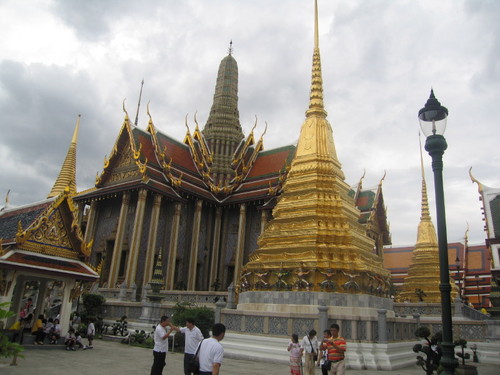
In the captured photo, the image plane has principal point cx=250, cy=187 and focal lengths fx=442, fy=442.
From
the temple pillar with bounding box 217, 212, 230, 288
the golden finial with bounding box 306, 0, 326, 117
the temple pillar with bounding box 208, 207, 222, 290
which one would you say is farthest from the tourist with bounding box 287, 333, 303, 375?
the temple pillar with bounding box 217, 212, 230, 288

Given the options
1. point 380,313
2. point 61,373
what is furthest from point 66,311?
point 380,313

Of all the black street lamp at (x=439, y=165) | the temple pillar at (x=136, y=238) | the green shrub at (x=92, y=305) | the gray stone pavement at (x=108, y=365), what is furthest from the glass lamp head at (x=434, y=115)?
the temple pillar at (x=136, y=238)

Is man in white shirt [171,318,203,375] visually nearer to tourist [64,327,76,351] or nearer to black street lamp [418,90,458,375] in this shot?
black street lamp [418,90,458,375]

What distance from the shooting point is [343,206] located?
45.3 feet

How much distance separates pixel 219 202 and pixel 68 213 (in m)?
16.5

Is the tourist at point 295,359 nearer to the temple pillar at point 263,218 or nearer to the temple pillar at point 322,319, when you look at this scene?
the temple pillar at point 322,319

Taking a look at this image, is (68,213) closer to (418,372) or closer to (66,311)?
(66,311)

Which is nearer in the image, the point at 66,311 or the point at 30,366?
the point at 30,366

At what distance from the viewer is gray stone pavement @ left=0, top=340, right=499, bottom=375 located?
24.1 feet

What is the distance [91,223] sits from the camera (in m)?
25.8

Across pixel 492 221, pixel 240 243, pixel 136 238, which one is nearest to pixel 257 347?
pixel 136 238

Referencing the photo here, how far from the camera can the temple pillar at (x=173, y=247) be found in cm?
2343

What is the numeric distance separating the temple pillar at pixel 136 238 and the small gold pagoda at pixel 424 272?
1452cm

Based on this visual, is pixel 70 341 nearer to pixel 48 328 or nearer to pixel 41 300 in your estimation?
pixel 48 328
